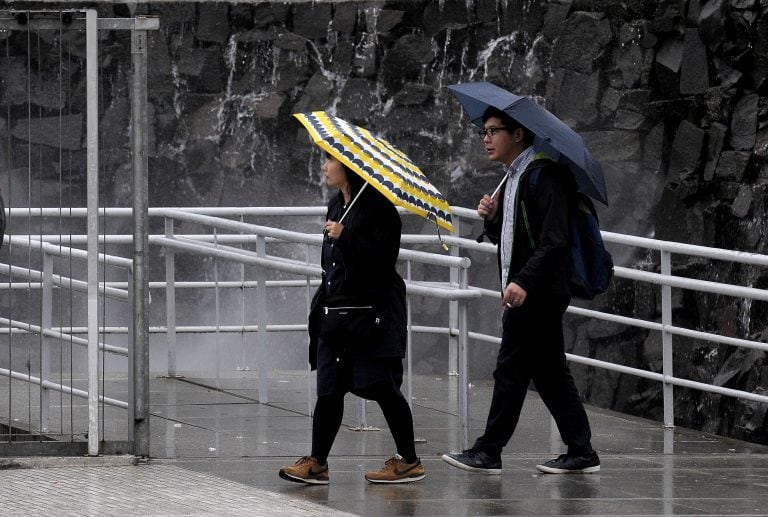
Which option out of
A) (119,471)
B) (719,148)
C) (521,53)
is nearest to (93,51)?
(119,471)

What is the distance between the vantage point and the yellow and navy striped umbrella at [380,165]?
281 inches

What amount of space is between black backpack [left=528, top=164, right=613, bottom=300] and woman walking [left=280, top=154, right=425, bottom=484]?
29.9 inches

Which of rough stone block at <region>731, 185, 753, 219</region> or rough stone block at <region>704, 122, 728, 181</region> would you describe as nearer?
rough stone block at <region>731, 185, 753, 219</region>

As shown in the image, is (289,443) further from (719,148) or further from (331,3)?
(331,3)

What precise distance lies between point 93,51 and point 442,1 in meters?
10.9

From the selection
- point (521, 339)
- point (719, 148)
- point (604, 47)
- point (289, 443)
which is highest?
point (604, 47)

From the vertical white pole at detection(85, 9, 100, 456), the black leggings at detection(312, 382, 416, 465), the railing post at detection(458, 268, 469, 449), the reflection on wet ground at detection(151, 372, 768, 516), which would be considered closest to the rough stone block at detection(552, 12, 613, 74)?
the reflection on wet ground at detection(151, 372, 768, 516)

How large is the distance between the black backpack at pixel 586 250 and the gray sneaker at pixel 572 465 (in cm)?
84

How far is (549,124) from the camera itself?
754 centimetres

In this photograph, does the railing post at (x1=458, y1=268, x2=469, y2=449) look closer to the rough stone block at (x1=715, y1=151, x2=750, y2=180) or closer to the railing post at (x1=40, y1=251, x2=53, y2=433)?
the railing post at (x1=40, y1=251, x2=53, y2=433)

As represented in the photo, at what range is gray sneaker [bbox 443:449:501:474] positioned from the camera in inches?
307

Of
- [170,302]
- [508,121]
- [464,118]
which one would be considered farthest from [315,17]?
[508,121]

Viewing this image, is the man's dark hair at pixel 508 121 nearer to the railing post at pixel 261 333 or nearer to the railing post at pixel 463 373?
the railing post at pixel 463 373

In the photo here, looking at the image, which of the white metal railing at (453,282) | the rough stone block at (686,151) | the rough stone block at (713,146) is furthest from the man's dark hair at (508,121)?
the rough stone block at (686,151)
